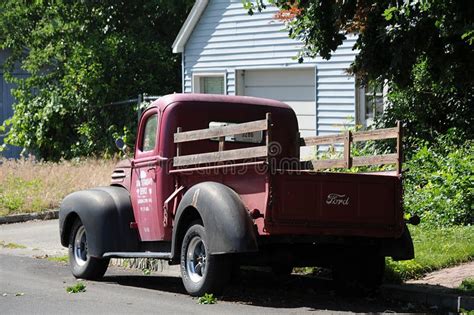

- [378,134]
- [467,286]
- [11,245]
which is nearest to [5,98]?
[11,245]

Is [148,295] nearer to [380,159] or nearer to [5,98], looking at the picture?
[380,159]

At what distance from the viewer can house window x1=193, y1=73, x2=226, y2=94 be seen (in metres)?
24.1

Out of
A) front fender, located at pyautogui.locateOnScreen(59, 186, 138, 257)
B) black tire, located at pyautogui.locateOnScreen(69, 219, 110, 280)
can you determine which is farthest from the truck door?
black tire, located at pyautogui.locateOnScreen(69, 219, 110, 280)

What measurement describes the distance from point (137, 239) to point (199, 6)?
1288cm

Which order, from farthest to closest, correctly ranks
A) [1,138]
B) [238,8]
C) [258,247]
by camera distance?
[1,138]
[238,8]
[258,247]

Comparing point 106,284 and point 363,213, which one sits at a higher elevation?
point 363,213

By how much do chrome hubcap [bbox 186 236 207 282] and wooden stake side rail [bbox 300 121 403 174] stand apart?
189 centimetres

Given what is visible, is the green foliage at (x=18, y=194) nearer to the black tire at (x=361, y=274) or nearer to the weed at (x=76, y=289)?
the weed at (x=76, y=289)

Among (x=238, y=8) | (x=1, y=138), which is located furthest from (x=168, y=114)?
(x=1, y=138)

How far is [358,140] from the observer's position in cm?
1080

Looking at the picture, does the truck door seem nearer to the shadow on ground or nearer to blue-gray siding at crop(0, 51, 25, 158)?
the shadow on ground

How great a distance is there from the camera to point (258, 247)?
32.2 feet

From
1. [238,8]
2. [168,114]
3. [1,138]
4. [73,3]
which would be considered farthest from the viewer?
[1,138]

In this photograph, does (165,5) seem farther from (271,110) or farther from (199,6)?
(271,110)
